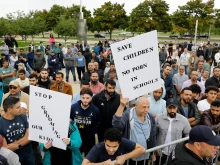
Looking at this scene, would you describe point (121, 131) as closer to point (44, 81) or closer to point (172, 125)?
point (172, 125)

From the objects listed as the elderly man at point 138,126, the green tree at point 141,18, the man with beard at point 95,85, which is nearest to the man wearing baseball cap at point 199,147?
the elderly man at point 138,126

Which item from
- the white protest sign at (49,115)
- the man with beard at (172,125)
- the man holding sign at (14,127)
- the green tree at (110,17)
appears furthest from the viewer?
the green tree at (110,17)

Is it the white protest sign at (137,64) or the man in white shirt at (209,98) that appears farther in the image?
the man in white shirt at (209,98)

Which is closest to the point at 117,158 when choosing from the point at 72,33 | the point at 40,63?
the point at 40,63

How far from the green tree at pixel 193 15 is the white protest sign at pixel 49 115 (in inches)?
1649

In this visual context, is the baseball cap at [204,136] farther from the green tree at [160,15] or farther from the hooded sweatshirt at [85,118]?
the green tree at [160,15]

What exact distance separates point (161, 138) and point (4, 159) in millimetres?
2484

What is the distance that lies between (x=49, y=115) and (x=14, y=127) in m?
0.75

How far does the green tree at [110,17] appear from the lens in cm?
4889

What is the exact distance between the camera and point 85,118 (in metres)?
4.52

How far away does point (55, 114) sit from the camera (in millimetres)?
3418

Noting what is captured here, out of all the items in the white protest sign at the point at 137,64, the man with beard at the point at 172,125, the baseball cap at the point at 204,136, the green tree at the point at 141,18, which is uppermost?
the green tree at the point at 141,18

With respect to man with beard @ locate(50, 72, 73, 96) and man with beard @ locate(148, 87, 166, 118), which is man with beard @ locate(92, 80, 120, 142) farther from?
man with beard @ locate(50, 72, 73, 96)

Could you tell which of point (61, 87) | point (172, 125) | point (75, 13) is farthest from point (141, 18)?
point (172, 125)
